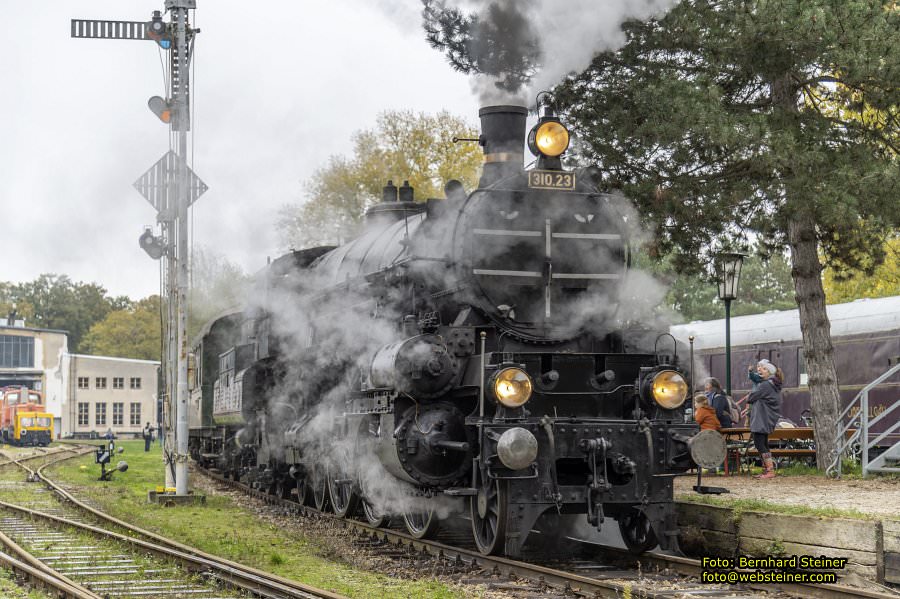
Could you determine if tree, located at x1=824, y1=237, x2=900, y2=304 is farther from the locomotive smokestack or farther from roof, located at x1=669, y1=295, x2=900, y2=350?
the locomotive smokestack

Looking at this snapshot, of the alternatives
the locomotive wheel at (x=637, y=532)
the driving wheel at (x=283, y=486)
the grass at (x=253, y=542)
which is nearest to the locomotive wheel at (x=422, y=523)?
the grass at (x=253, y=542)

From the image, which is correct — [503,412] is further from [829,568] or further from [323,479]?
[323,479]

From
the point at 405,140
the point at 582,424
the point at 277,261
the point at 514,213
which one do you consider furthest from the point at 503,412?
the point at 405,140

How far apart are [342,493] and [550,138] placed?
5778 mm

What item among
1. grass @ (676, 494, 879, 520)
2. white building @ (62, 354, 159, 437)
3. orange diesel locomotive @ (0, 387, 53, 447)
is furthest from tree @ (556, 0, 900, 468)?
white building @ (62, 354, 159, 437)

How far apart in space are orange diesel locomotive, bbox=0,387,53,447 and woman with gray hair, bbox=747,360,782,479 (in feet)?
142

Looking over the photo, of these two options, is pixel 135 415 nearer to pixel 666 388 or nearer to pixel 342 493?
pixel 342 493

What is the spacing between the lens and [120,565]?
33.4 feet

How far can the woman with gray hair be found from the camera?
45.7 ft

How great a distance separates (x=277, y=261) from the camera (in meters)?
16.3

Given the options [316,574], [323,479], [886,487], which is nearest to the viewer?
[316,574]

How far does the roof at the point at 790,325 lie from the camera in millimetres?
20828

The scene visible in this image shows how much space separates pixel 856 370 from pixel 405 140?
20157 mm

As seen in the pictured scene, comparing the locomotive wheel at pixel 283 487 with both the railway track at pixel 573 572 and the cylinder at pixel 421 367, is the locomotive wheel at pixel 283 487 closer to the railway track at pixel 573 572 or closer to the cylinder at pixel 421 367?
the railway track at pixel 573 572
